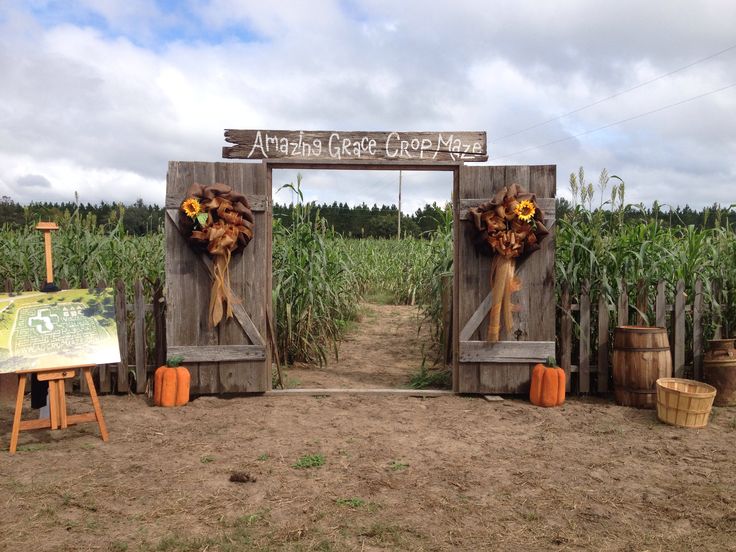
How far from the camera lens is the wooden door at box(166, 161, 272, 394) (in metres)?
5.60

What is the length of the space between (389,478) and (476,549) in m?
0.97

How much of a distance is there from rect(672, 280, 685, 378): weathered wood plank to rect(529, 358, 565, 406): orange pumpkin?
121cm

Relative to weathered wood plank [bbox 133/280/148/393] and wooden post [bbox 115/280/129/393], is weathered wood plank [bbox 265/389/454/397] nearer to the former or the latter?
weathered wood plank [bbox 133/280/148/393]

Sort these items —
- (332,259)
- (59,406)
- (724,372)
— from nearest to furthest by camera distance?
(59,406) < (724,372) < (332,259)

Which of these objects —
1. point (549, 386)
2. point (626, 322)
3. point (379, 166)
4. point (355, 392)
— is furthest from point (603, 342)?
point (379, 166)

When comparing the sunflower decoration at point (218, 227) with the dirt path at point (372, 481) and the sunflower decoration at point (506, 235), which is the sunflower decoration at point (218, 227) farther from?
the sunflower decoration at point (506, 235)

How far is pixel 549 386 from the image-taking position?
5449 millimetres

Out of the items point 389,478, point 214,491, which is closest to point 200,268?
point 214,491

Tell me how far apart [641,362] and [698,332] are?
917 millimetres

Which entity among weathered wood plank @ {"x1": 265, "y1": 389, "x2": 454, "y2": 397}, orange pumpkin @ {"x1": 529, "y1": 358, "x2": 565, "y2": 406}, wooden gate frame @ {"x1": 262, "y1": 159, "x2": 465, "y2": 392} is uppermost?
wooden gate frame @ {"x1": 262, "y1": 159, "x2": 465, "y2": 392}

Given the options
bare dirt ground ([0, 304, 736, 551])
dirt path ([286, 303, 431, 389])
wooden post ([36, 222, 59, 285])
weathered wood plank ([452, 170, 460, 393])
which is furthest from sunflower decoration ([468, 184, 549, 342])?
wooden post ([36, 222, 59, 285])

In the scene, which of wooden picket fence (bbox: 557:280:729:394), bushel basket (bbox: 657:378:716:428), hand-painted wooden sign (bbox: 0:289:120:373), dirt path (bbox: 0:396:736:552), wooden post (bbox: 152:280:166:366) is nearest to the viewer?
dirt path (bbox: 0:396:736:552)

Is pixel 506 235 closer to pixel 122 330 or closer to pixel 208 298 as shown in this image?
pixel 208 298

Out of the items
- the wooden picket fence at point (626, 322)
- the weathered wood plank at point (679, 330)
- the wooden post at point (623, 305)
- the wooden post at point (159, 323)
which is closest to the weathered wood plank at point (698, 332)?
the wooden picket fence at point (626, 322)
